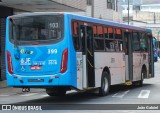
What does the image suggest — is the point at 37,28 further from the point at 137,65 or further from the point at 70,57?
the point at 137,65

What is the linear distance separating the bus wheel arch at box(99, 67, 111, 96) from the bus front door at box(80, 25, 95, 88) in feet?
3.36

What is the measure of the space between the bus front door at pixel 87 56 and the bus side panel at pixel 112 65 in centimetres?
41

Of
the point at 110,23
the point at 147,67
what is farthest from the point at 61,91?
the point at 147,67

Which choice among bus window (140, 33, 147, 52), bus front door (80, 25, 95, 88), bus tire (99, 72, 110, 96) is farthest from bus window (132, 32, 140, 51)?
bus front door (80, 25, 95, 88)

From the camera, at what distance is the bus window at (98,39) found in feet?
53.1

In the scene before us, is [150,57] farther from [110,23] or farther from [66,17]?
[66,17]

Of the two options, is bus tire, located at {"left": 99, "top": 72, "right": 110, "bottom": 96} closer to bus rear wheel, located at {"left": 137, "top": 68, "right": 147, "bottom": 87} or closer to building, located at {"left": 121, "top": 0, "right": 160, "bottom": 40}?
bus rear wheel, located at {"left": 137, "top": 68, "right": 147, "bottom": 87}

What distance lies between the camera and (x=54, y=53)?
46.4 ft

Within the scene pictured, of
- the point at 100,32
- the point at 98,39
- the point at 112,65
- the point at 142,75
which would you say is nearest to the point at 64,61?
the point at 98,39

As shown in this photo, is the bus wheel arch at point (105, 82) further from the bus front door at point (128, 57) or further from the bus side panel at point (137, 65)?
the bus side panel at point (137, 65)

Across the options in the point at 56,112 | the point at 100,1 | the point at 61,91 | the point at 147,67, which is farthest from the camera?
the point at 100,1

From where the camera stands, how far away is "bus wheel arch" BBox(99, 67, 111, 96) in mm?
16703

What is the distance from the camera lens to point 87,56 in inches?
606

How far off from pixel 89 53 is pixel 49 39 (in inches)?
73.4
